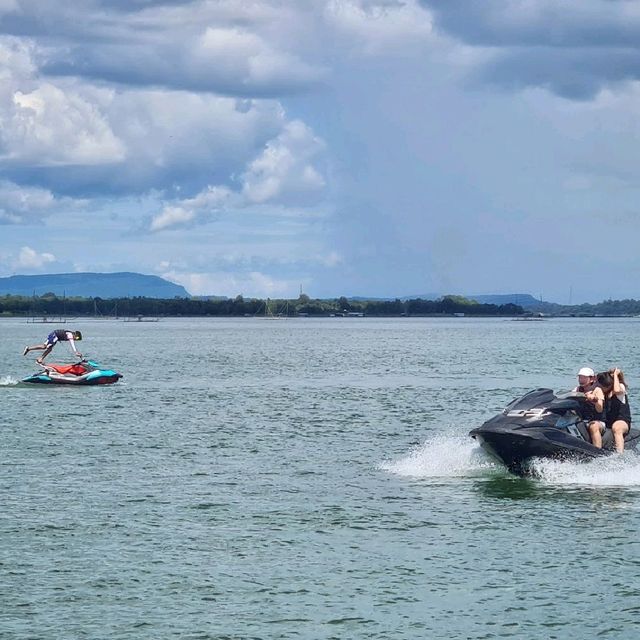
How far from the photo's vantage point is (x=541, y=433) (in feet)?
91.9

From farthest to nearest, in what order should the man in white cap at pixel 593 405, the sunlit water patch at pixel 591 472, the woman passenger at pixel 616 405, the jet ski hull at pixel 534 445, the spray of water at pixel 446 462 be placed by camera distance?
the spray of water at pixel 446 462
the woman passenger at pixel 616 405
the man in white cap at pixel 593 405
the sunlit water patch at pixel 591 472
the jet ski hull at pixel 534 445

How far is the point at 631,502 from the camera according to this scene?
2661 centimetres

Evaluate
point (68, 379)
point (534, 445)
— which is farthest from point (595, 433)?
point (68, 379)

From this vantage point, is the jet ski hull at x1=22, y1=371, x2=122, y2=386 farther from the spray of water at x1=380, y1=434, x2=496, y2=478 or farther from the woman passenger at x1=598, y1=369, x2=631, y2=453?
the woman passenger at x1=598, y1=369, x2=631, y2=453

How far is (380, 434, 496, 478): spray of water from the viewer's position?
30.3 meters

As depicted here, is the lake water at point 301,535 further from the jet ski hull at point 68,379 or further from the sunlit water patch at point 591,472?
the jet ski hull at point 68,379

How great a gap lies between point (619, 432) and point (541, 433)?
1.97 meters

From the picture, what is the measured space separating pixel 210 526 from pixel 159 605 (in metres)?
5.67

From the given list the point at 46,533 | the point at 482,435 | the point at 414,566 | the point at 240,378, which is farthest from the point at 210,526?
the point at 240,378

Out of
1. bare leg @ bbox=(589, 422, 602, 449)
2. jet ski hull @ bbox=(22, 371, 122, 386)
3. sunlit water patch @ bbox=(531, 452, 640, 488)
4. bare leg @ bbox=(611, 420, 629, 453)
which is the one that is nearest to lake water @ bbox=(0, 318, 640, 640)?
sunlit water patch @ bbox=(531, 452, 640, 488)

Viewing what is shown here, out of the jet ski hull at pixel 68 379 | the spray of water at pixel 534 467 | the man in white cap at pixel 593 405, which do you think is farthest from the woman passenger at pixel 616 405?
the jet ski hull at pixel 68 379

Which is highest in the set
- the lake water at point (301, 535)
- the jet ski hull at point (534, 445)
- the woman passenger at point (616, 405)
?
the woman passenger at point (616, 405)

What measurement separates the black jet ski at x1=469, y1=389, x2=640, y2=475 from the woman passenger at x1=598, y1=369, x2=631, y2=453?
11.4 inches

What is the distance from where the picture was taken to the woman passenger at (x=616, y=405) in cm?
2861
